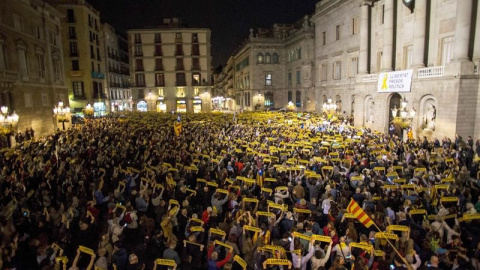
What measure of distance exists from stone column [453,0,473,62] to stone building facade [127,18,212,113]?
160 ft

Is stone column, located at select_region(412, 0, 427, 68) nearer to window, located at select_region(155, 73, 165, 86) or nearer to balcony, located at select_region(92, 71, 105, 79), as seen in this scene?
balcony, located at select_region(92, 71, 105, 79)

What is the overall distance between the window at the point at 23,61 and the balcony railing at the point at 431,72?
3050 centimetres

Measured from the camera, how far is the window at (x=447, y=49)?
22.0 m

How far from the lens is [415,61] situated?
2403 cm

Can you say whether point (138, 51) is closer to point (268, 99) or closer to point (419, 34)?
point (268, 99)

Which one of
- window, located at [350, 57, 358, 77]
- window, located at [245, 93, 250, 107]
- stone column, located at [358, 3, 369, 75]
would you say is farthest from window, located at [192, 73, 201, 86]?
stone column, located at [358, 3, 369, 75]

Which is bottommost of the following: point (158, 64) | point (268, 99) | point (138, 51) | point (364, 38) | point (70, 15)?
point (268, 99)

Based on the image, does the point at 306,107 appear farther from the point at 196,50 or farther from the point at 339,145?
the point at 339,145

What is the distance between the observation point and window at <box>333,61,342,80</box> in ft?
131

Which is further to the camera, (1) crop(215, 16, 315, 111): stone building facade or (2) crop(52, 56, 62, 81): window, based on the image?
(1) crop(215, 16, 315, 111): stone building facade

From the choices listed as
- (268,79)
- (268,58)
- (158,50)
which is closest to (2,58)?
(158,50)

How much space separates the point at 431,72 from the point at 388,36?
6.94m

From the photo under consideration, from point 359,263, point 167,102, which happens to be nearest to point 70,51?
point 167,102

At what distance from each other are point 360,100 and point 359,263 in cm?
2723
